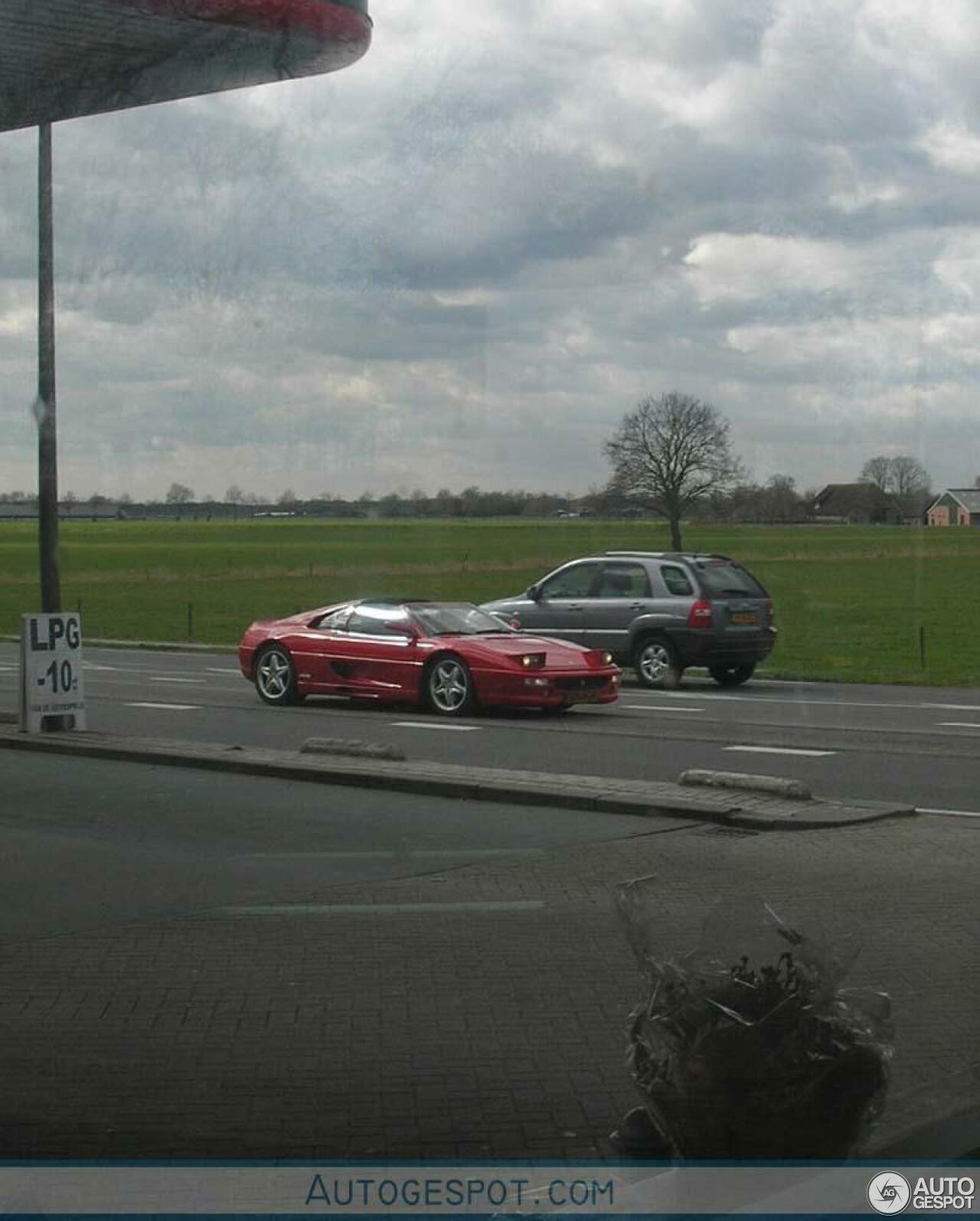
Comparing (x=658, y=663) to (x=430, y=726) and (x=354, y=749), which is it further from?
(x=354, y=749)

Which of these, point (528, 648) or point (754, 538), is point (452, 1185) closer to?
point (528, 648)

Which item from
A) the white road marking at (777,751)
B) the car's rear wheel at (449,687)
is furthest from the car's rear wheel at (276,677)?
the white road marking at (777,751)

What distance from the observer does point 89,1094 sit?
5.36 m

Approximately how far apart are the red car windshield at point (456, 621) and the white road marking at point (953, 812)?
8310 millimetres

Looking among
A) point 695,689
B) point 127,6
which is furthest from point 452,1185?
point 695,689

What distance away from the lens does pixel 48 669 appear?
1617 centimetres

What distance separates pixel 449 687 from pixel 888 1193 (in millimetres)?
15237

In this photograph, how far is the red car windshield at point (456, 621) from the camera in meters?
19.5

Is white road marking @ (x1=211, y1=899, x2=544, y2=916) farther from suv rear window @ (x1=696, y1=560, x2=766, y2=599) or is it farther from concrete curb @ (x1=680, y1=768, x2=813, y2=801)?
suv rear window @ (x1=696, y1=560, x2=766, y2=599)

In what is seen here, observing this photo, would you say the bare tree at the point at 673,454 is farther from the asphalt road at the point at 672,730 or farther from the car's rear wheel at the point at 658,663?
the car's rear wheel at the point at 658,663

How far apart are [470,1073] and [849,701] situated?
54.5 feet

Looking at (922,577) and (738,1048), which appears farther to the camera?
(922,577)

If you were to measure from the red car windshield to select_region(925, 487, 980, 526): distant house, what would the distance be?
5587 mm

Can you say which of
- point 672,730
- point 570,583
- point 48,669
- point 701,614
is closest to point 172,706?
point 48,669
